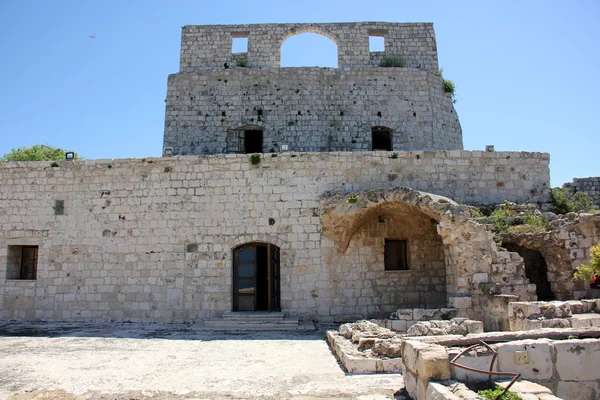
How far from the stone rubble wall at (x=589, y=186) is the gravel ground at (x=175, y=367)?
1194cm

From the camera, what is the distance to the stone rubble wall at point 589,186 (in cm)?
1645

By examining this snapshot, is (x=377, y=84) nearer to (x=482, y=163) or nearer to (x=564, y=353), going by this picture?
(x=482, y=163)

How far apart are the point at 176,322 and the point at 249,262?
7.99 ft

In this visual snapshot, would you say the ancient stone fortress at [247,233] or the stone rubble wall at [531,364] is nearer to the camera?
the stone rubble wall at [531,364]

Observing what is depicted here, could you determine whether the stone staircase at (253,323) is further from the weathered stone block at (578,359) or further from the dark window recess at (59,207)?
the weathered stone block at (578,359)

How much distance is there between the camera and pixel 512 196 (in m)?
12.7

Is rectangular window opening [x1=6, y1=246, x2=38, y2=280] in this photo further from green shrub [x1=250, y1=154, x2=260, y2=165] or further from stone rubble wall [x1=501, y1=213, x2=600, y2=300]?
stone rubble wall [x1=501, y1=213, x2=600, y2=300]

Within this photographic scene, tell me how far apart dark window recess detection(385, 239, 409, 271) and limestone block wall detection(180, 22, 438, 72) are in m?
8.16

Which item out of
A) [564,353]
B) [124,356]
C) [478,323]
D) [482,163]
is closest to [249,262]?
[124,356]

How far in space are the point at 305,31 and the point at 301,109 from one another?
315 cm

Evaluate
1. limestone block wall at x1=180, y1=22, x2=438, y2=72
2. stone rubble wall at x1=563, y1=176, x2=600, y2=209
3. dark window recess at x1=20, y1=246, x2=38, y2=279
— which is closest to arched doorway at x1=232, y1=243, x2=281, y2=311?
dark window recess at x1=20, y1=246, x2=38, y2=279

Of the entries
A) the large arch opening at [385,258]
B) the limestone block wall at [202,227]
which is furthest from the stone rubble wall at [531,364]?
the limestone block wall at [202,227]

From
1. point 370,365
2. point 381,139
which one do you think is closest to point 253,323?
point 370,365

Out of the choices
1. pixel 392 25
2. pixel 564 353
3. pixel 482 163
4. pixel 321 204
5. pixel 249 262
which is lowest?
pixel 564 353
